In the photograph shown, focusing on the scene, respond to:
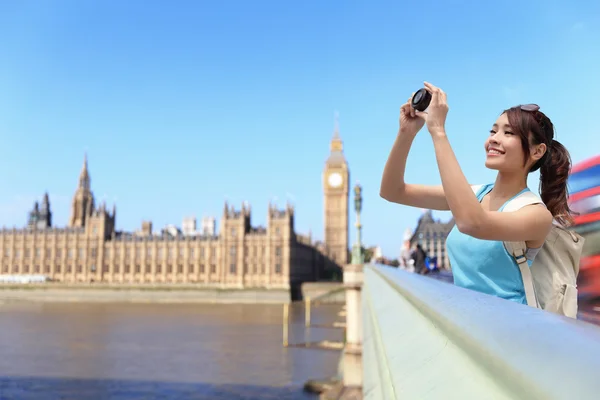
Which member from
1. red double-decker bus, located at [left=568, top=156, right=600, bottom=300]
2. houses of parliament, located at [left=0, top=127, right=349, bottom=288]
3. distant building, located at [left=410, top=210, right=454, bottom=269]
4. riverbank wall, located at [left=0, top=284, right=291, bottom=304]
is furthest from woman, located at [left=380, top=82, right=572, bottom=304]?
houses of parliament, located at [left=0, top=127, right=349, bottom=288]

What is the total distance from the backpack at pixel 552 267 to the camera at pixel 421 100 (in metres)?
0.47

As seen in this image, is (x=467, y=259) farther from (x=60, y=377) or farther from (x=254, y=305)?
(x=254, y=305)

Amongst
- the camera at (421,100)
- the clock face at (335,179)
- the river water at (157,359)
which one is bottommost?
the river water at (157,359)

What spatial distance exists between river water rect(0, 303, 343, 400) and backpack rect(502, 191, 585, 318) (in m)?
18.0

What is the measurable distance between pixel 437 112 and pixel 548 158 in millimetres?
432

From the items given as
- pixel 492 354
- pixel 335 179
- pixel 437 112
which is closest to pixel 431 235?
pixel 437 112

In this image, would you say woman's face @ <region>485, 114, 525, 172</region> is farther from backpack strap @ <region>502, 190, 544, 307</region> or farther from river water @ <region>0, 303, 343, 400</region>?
river water @ <region>0, 303, 343, 400</region>

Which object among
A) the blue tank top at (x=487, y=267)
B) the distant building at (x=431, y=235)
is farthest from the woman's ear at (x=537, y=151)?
the distant building at (x=431, y=235)

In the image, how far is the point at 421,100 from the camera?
6.73ft

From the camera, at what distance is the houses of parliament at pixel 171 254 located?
75562 mm

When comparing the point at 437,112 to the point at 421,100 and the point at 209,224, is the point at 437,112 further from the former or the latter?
the point at 209,224

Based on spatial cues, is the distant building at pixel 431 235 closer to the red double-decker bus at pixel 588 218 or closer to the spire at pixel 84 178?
the red double-decker bus at pixel 588 218

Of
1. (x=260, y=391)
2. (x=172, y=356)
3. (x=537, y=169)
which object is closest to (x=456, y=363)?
(x=537, y=169)

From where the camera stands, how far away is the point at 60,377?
72.8ft
